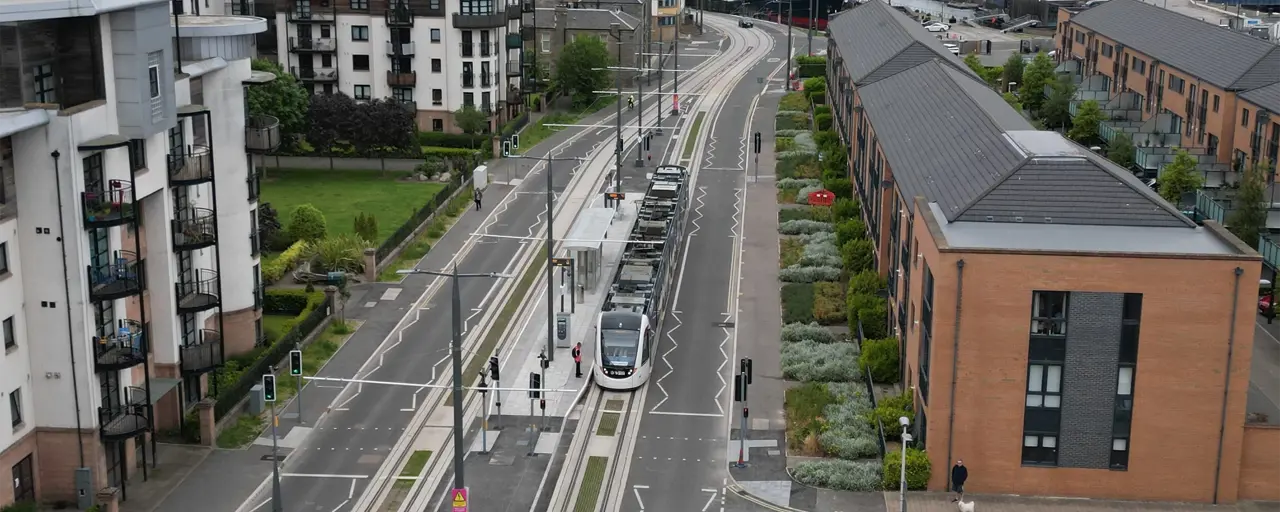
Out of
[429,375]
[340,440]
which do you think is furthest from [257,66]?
[340,440]

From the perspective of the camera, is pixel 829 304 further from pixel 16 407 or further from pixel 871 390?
pixel 16 407

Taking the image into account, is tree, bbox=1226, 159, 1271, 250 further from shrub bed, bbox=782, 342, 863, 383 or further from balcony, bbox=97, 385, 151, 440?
balcony, bbox=97, 385, 151, 440

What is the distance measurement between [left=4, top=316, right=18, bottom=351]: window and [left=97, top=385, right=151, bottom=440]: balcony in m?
3.38

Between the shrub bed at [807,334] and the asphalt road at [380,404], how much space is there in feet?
47.2

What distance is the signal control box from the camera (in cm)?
6334

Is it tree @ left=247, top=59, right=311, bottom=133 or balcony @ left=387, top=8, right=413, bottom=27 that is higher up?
balcony @ left=387, top=8, right=413, bottom=27

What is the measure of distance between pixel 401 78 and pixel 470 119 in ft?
28.4

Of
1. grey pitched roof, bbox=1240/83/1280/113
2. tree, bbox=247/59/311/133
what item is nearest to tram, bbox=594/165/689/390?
tree, bbox=247/59/311/133

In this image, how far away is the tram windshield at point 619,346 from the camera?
58.2 meters

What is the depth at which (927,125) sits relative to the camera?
70188 millimetres

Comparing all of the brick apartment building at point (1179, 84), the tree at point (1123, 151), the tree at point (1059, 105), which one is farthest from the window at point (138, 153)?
the tree at point (1059, 105)

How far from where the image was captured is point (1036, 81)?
398ft

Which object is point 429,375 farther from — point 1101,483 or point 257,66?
point 257,66

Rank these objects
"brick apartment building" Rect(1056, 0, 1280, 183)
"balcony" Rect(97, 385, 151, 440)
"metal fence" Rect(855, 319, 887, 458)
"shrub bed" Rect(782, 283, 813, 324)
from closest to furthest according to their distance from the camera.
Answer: "balcony" Rect(97, 385, 151, 440) < "metal fence" Rect(855, 319, 887, 458) < "shrub bed" Rect(782, 283, 813, 324) < "brick apartment building" Rect(1056, 0, 1280, 183)
